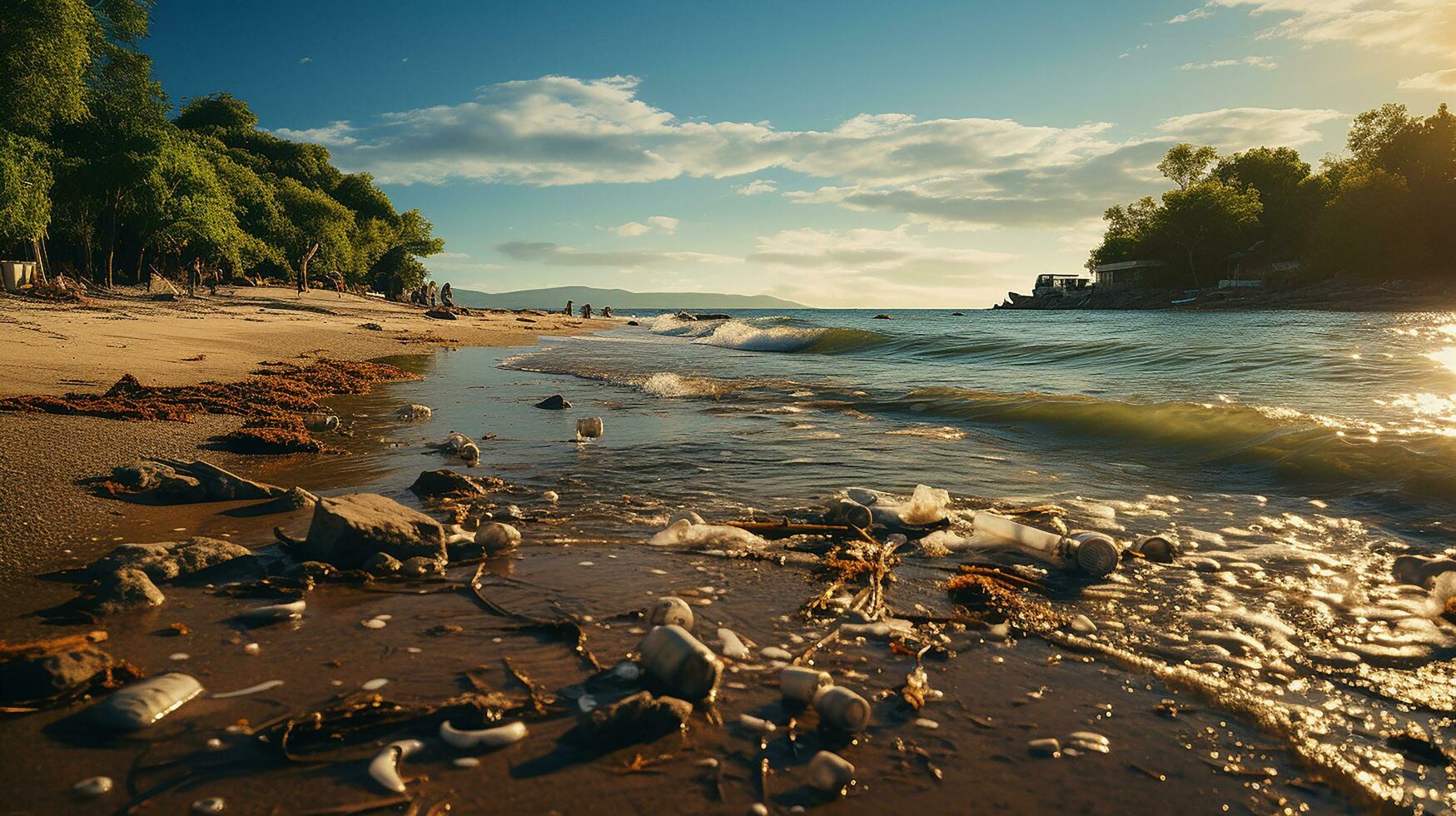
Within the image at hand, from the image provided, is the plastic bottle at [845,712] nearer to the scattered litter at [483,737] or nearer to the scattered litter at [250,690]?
the scattered litter at [483,737]

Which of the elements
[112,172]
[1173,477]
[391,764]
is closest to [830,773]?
[391,764]

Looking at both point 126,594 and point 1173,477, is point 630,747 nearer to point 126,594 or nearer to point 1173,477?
point 126,594

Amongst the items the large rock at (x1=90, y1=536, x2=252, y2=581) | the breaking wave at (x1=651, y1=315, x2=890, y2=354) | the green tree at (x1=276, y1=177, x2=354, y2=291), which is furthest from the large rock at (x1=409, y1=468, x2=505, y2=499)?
the green tree at (x1=276, y1=177, x2=354, y2=291)

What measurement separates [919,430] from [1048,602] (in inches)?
232

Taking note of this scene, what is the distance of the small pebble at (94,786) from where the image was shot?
75.9 inches

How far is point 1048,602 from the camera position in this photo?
375 cm

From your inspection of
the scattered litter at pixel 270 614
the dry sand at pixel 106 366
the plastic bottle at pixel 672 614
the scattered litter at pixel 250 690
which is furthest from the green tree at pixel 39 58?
the plastic bottle at pixel 672 614

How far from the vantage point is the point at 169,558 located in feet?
11.7

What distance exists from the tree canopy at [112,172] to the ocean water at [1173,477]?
20.5 metres

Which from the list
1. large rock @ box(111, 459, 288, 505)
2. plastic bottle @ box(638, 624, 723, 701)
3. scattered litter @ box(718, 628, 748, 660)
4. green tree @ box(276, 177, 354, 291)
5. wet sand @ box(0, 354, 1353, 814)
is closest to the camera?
wet sand @ box(0, 354, 1353, 814)

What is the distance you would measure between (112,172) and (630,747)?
41.8m

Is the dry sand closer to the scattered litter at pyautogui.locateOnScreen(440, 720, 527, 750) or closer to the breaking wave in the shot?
the scattered litter at pyautogui.locateOnScreen(440, 720, 527, 750)

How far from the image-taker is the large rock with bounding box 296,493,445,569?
380 cm

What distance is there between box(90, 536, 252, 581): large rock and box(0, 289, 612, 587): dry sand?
422mm
